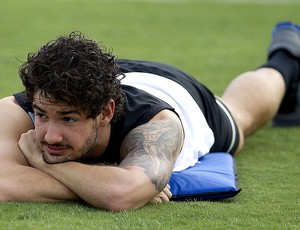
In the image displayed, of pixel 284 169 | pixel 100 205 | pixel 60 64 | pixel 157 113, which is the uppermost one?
pixel 60 64

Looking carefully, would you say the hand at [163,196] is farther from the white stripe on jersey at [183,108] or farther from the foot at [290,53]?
the foot at [290,53]

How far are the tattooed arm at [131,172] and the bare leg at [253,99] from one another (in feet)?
6.16

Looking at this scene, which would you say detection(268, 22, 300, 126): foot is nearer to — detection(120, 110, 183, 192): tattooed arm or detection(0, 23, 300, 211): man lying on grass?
detection(0, 23, 300, 211): man lying on grass

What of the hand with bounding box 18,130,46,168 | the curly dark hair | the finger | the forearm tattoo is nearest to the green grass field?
the finger

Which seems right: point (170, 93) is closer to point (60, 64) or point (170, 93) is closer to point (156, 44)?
point (60, 64)

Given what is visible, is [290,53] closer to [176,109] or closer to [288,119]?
[288,119]

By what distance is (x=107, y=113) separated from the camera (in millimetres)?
4441

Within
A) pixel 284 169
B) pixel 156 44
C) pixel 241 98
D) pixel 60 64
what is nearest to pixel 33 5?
pixel 156 44

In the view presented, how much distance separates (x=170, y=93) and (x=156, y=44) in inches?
228

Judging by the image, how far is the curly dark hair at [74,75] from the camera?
13.6 ft

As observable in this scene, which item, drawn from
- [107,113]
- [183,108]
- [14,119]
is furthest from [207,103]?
[14,119]

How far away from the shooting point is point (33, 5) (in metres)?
14.1

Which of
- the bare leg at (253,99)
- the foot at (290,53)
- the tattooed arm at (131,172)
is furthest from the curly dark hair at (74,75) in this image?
the foot at (290,53)

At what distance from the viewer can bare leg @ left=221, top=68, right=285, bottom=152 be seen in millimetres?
6375
